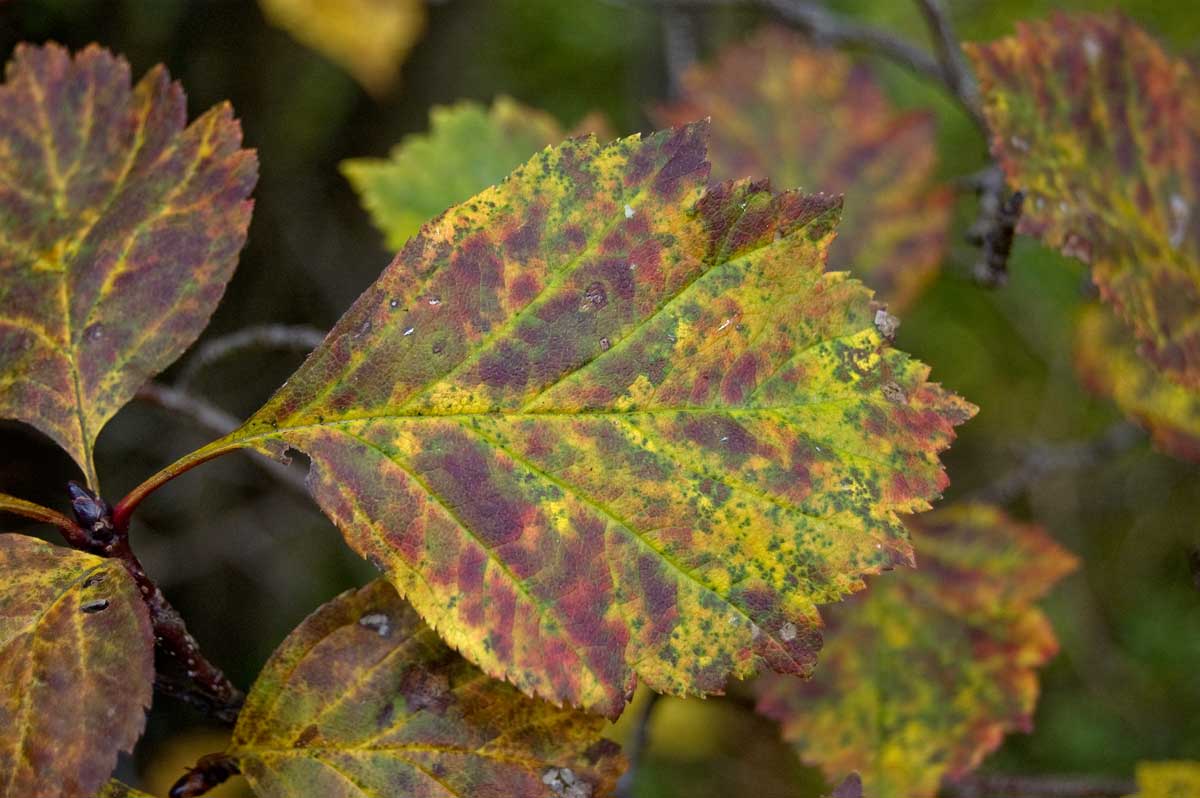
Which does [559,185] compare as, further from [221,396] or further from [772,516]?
[221,396]

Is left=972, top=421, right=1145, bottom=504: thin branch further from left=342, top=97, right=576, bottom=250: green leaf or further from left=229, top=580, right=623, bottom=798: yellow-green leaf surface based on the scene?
left=229, top=580, right=623, bottom=798: yellow-green leaf surface

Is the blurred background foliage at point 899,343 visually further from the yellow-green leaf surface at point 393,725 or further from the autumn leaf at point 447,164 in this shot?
the yellow-green leaf surface at point 393,725

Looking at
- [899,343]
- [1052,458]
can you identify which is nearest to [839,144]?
[1052,458]

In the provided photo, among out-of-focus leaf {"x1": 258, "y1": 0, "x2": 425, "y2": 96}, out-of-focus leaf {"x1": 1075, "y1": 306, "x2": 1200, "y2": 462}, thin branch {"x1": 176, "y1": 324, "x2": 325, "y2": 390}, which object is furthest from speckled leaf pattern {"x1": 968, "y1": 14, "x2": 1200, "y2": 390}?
out-of-focus leaf {"x1": 258, "y1": 0, "x2": 425, "y2": 96}

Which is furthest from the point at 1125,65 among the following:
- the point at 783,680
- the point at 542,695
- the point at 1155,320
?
the point at 542,695

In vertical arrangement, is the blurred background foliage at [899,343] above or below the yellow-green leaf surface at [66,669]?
below

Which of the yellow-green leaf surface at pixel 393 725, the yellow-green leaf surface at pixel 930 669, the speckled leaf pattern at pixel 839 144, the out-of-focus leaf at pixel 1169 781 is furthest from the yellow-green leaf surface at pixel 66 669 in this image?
the speckled leaf pattern at pixel 839 144

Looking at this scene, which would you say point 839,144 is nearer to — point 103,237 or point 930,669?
point 930,669

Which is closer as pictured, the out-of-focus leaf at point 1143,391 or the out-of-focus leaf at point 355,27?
the out-of-focus leaf at point 1143,391
